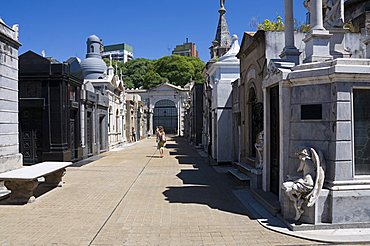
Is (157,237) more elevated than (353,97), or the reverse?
(353,97)

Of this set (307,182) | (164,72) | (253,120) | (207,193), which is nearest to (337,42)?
(307,182)

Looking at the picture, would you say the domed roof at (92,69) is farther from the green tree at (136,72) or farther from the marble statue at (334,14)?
the green tree at (136,72)

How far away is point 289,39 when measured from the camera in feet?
24.6

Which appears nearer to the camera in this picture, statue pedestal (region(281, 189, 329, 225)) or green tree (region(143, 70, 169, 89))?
statue pedestal (region(281, 189, 329, 225))

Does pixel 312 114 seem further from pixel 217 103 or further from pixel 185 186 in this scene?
pixel 217 103

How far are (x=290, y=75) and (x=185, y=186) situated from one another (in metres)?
4.73

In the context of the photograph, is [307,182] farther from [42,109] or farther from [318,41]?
[42,109]

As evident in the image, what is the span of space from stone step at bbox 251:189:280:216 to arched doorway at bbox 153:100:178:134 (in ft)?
154

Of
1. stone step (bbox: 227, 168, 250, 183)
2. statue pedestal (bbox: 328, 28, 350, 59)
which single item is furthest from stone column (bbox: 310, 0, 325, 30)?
stone step (bbox: 227, 168, 250, 183)

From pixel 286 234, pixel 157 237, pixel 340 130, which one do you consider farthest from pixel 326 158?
pixel 157 237

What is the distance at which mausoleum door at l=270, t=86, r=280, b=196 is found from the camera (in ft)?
23.8

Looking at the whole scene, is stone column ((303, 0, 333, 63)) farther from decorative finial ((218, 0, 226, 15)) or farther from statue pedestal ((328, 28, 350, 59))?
decorative finial ((218, 0, 226, 15))

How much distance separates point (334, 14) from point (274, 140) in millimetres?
2766

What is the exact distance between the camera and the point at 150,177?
37.8 ft
